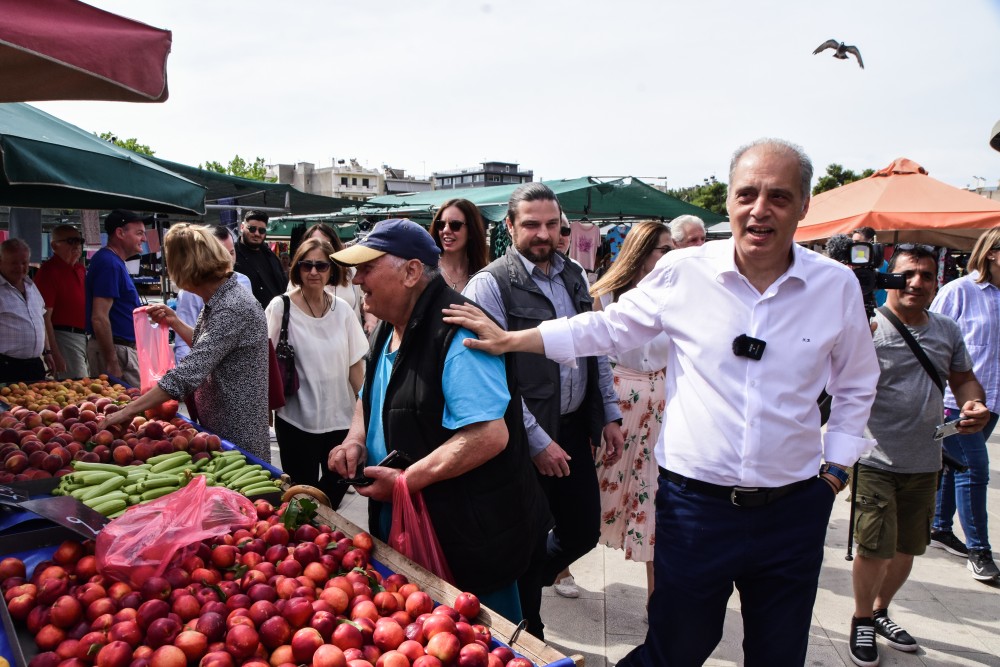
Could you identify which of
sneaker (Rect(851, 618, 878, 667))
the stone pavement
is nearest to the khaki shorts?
sneaker (Rect(851, 618, 878, 667))

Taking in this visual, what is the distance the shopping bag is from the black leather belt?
81 cm

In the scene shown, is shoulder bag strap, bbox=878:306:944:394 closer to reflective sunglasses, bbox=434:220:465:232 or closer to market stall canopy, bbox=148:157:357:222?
reflective sunglasses, bbox=434:220:465:232

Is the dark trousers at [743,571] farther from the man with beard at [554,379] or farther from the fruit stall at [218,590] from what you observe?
the man with beard at [554,379]

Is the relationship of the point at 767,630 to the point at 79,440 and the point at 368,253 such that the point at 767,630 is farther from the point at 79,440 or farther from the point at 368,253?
the point at 79,440

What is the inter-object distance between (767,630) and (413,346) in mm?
1409

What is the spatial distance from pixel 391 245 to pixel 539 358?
3.39 ft

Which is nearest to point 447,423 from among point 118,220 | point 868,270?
point 868,270

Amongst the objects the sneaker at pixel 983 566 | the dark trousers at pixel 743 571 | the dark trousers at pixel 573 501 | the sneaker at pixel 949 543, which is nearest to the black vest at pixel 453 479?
the dark trousers at pixel 743 571

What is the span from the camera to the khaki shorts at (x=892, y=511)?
10.3 feet

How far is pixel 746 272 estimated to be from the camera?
6.88 ft

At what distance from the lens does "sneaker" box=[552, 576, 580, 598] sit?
3.85 meters

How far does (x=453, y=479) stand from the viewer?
6.98ft

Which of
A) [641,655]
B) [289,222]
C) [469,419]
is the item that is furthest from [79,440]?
[289,222]

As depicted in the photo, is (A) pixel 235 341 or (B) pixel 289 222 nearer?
(A) pixel 235 341
